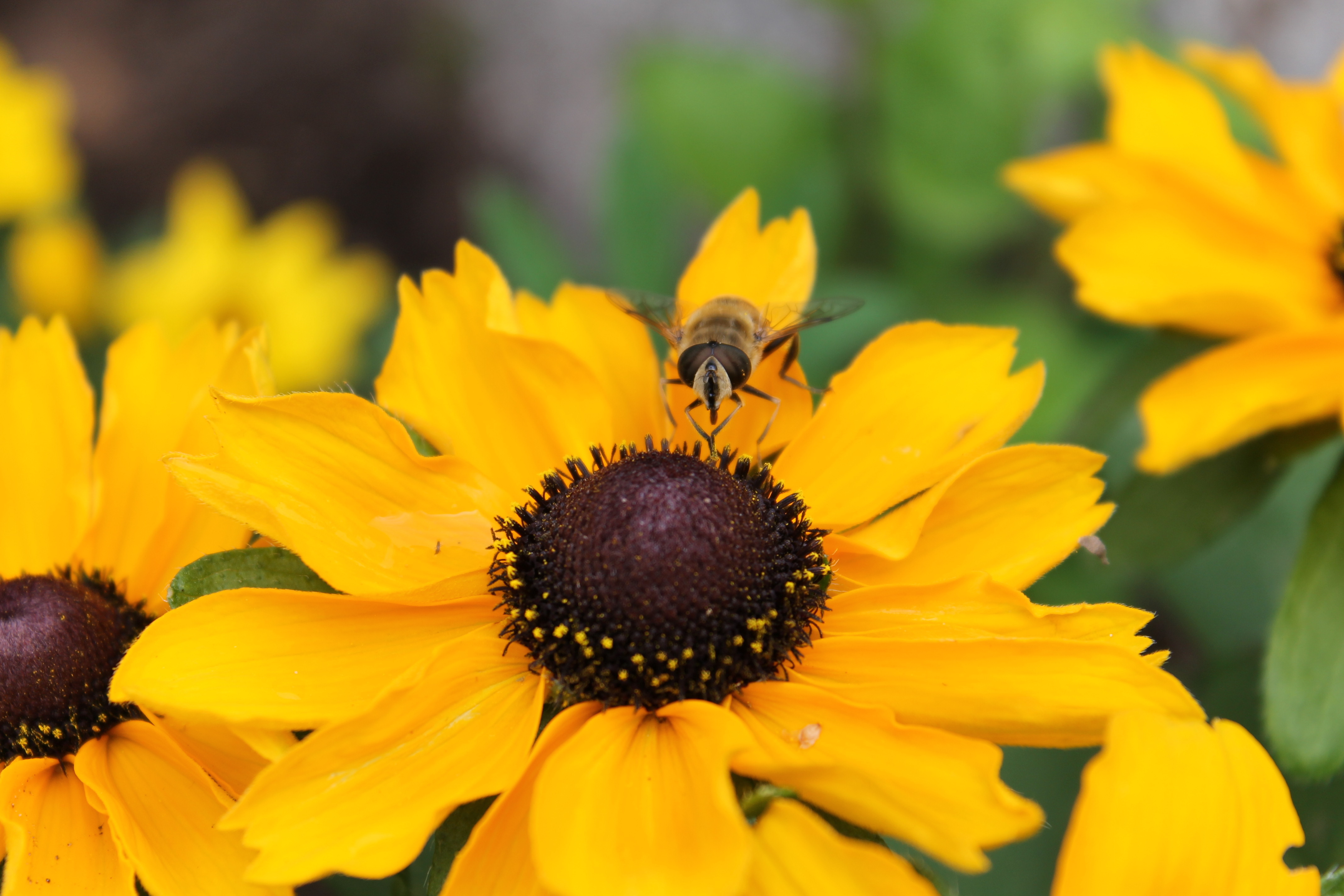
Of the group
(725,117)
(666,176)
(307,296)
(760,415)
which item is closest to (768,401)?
(760,415)

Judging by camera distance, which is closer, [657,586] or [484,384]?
[657,586]

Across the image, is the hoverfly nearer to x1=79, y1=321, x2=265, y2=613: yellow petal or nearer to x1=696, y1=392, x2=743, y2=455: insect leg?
x1=696, y1=392, x2=743, y2=455: insect leg

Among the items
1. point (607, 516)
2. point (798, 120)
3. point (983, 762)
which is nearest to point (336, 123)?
point (798, 120)

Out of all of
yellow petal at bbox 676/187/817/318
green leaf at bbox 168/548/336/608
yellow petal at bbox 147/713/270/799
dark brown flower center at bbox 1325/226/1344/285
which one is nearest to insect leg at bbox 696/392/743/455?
yellow petal at bbox 676/187/817/318

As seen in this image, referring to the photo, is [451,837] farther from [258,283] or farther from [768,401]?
[258,283]

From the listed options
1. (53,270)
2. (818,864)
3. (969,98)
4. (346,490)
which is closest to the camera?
(818,864)

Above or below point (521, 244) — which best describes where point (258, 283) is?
below

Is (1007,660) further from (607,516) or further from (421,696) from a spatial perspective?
(421,696)

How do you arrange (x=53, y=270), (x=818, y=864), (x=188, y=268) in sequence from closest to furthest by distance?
(x=818, y=864) < (x=53, y=270) < (x=188, y=268)
